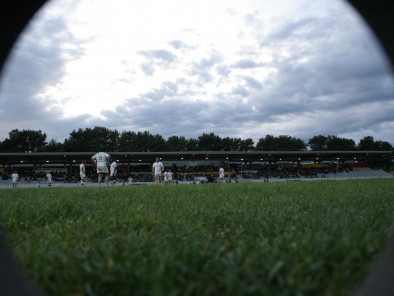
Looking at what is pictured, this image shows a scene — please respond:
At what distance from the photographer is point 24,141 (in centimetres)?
8781

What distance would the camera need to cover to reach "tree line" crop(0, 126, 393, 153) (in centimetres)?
8731

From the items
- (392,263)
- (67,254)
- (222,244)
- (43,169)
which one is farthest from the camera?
(43,169)

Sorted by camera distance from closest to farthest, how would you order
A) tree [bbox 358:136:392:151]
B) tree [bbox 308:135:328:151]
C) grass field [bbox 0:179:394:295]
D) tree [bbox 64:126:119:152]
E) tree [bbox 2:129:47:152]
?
grass field [bbox 0:179:394:295], tree [bbox 2:129:47:152], tree [bbox 64:126:119:152], tree [bbox 358:136:392:151], tree [bbox 308:135:328:151]

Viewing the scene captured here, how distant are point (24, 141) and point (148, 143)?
4038 cm

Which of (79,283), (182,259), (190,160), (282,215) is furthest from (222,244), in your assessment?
(190,160)

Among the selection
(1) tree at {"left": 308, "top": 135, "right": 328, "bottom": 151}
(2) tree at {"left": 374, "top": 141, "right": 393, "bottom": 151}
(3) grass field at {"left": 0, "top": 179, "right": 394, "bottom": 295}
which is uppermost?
(1) tree at {"left": 308, "top": 135, "right": 328, "bottom": 151}

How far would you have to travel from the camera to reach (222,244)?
2.09 m

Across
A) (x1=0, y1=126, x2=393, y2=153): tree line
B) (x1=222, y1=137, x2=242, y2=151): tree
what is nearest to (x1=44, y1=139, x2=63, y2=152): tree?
(x1=0, y1=126, x2=393, y2=153): tree line

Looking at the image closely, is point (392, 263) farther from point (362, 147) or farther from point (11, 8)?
point (362, 147)

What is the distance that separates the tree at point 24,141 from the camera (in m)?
85.4

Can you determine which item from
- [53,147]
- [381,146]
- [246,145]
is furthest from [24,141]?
[381,146]

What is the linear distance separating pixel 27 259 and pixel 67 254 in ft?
0.83

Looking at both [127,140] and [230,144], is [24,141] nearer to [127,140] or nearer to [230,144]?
[127,140]

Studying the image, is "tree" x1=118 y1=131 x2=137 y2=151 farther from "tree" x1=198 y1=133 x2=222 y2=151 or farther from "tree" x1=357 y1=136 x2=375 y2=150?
"tree" x1=357 y1=136 x2=375 y2=150
